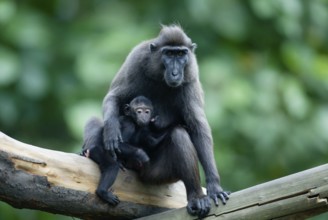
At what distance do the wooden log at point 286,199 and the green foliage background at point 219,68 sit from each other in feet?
16.3

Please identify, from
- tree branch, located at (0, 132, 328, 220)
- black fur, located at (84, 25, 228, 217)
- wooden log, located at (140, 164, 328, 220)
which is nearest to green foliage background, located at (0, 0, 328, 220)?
black fur, located at (84, 25, 228, 217)

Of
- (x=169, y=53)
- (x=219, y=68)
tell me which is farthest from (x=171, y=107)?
(x=219, y=68)

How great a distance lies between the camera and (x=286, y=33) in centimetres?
1584

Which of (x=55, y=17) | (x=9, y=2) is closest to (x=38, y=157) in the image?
(x=9, y=2)

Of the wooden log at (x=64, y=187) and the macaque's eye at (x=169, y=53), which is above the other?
the macaque's eye at (x=169, y=53)

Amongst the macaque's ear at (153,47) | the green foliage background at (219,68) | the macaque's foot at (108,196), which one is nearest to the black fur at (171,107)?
the macaque's ear at (153,47)

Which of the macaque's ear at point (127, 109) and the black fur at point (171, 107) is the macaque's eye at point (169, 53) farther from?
the macaque's ear at point (127, 109)

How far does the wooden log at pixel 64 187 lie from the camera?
948 cm

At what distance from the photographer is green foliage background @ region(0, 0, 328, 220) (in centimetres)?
1501

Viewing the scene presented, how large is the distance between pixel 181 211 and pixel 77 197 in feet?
3.63

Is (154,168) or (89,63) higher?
(89,63)

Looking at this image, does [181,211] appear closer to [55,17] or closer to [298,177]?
[298,177]

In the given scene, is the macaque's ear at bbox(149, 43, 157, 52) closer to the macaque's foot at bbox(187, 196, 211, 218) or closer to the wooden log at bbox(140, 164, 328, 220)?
the macaque's foot at bbox(187, 196, 211, 218)

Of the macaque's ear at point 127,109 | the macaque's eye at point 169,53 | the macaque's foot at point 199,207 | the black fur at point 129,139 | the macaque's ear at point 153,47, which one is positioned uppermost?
the macaque's ear at point 153,47
